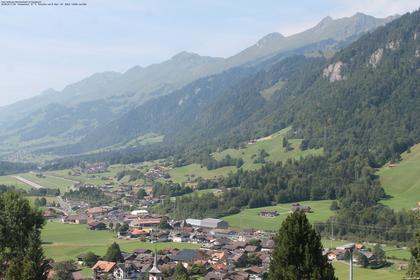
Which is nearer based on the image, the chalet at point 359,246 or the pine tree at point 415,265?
the pine tree at point 415,265

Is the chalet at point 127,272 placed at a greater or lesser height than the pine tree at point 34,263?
lesser

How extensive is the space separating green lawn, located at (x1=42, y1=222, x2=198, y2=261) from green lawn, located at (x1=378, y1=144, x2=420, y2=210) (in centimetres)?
4504

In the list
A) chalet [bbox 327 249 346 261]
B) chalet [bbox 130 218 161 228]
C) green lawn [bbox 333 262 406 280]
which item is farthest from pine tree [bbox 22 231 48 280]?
chalet [bbox 130 218 161 228]

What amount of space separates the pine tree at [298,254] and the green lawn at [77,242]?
58134mm

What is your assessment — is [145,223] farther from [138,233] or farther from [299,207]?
[299,207]

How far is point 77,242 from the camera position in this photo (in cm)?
10338

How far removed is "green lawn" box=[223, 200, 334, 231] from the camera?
117312 mm

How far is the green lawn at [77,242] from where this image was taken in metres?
93.3

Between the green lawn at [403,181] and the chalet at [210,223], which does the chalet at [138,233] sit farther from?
the green lawn at [403,181]

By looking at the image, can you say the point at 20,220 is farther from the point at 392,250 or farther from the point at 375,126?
the point at 375,126

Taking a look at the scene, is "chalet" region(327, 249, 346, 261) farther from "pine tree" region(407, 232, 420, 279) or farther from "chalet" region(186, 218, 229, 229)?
"pine tree" region(407, 232, 420, 279)

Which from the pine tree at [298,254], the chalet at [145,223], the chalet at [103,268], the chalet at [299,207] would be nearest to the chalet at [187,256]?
the chalet at [103,268]

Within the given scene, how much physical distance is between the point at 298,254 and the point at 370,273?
48.9 m

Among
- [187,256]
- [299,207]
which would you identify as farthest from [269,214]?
[187,256]
